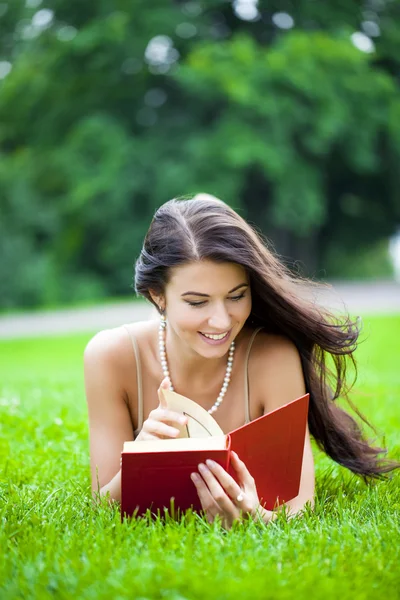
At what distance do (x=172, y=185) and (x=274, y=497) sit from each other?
1718 centimetres

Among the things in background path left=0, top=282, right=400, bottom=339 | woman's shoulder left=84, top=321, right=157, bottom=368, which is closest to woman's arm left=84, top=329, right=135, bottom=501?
woman's shoulder left=84, top=321, right=157, bottom=368

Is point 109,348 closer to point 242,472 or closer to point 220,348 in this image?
point 220,348

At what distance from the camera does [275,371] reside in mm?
3002

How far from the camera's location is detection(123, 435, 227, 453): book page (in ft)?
7.57

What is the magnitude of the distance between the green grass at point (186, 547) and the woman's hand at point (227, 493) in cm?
6

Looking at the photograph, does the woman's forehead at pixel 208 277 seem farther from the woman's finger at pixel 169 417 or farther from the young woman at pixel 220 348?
the woman's finger at pixel 169 417

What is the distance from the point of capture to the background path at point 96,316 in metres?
14.3

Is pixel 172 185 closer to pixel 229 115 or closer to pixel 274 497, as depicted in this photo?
pixel 229 115

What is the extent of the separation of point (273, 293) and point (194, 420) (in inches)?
25.1

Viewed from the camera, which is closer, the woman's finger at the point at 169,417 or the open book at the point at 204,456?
the open book at the point at 204,456

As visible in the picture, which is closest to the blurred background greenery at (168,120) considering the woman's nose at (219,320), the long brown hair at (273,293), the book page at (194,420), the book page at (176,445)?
the long brown hair at (273,293)

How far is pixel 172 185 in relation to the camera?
19.5 m

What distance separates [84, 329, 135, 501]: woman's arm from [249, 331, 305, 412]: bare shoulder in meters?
0.51

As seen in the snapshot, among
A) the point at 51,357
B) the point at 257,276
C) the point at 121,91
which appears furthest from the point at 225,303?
the point at 121,91
